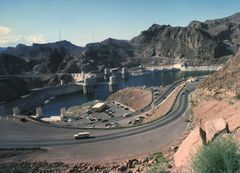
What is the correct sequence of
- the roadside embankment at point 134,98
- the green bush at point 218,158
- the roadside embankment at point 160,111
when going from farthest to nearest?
the roadside embankment at point 134,98, the roadside embankment at point 160,111, the green bush at point 218,158

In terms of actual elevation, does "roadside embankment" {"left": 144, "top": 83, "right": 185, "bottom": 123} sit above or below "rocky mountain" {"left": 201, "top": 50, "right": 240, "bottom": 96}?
below

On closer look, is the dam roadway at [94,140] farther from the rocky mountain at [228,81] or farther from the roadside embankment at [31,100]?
the roadside embankment at [31,100]

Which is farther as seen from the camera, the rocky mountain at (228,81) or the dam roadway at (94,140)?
the rocky mountain at (228,81)

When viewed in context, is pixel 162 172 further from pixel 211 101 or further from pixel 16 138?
pixel 16 138

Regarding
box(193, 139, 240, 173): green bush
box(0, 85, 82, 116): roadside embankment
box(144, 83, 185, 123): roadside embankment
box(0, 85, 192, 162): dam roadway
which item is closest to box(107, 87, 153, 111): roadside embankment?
box(144, 83, 185, 123): roadside embankment

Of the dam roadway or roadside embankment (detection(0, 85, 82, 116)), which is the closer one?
the dam roadway

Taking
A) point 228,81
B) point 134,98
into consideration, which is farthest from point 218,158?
point 134,98

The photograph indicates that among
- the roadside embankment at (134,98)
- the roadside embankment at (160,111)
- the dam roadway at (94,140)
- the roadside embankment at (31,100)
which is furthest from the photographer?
the roadside embankment at (31,100)

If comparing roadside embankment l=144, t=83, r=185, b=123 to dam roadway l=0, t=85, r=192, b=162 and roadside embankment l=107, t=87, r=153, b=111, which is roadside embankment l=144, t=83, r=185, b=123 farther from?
roadside embankment l=107, t=87, r=153, b=111

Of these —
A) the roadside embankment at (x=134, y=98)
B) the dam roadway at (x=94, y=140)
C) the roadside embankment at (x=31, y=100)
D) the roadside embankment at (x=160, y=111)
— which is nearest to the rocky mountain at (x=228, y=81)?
the dam roadway at (x=94, y=140)
